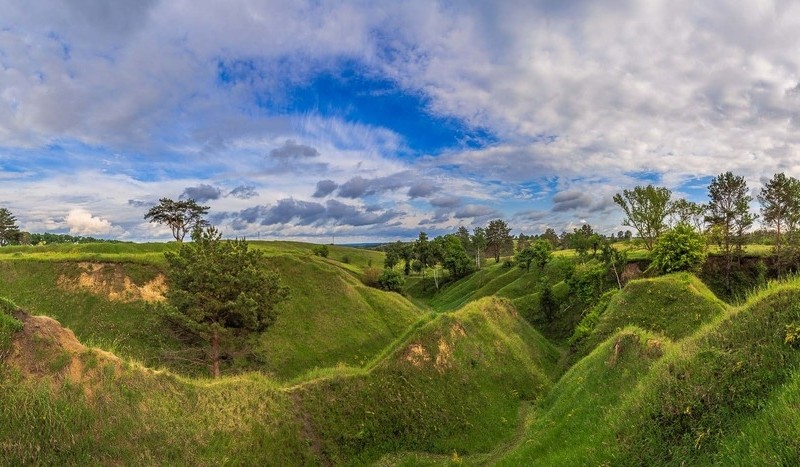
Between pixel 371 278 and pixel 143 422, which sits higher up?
pixel 143 422

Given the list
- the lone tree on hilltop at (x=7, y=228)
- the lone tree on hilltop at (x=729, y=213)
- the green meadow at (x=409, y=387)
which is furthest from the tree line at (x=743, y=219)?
the lone tree on hilltop at (x=7, y=228)

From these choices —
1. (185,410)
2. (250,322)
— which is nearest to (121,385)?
(185,410)

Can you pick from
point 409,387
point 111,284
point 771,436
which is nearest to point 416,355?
point 409,387

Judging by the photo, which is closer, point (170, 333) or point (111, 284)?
point (170, 333)

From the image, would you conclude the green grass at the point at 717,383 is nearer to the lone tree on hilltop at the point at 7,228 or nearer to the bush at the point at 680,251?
the bush at the point at 680,251

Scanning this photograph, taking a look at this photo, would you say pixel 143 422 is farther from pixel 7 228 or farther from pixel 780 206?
pixel 7 228

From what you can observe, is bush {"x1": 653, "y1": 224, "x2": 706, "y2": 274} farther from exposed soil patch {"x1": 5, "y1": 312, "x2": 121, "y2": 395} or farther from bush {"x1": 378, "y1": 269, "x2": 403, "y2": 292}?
exposed soil patch {"x1": 5, "y1": 312, "x2": 121, "y2": 395}

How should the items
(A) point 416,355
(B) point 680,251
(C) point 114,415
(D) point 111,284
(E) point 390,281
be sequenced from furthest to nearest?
1. (E) point 390,281
2. (B) point 680,251
3. (D) point 111,284
4. (A) point 416,355
5. (C) point 114,415
